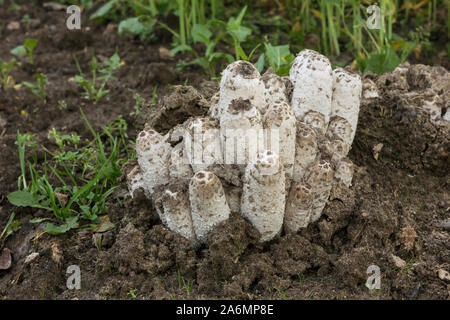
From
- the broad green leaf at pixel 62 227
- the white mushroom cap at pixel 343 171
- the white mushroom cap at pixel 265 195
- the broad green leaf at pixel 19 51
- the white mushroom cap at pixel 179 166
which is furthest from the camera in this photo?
the broad green leaf at pixel 19 51

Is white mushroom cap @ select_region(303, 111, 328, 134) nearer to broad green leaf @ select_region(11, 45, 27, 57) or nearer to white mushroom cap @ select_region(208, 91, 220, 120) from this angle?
white mushroom cap @ select_region(208, 91, 220, 120)

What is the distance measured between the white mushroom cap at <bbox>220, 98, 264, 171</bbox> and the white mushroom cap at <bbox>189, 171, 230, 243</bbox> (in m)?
0.17

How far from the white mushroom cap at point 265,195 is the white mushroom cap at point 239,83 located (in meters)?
0.32

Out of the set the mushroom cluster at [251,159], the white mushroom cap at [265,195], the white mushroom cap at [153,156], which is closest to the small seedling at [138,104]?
the mushroom cluster at [251,159]

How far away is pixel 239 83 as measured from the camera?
241 cm

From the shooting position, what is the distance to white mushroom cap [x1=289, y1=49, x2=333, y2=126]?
2723mm

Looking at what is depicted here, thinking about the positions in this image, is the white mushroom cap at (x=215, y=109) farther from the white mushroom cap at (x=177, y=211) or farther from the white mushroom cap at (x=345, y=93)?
the white mushroom cap at (x=345, y=93)

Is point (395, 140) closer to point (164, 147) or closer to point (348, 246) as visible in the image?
point (348, 246)

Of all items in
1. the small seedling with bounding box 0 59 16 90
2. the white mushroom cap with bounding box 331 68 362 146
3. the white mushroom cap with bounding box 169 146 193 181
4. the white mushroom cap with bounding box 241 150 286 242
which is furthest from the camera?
the small seedling with bounding box 0 59 16 90

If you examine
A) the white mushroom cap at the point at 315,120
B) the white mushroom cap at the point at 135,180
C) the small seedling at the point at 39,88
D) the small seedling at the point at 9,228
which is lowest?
the small seedling at the point at 9,228

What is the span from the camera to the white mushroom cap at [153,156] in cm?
259

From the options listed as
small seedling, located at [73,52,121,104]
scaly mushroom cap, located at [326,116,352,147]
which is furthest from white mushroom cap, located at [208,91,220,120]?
small seedling, located at [73,52,121,104]
